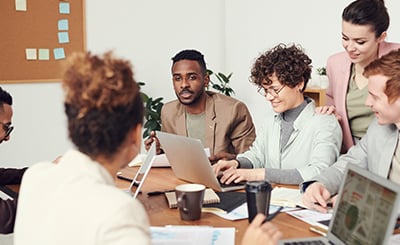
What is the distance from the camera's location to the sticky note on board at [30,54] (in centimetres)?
391

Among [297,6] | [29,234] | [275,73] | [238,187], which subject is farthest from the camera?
[297,6]

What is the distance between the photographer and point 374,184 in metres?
1.20

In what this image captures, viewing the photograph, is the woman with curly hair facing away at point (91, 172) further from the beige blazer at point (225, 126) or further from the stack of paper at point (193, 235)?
the beige blazer at point (225, 126)

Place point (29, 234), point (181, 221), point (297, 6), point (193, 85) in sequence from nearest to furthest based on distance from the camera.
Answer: point (29, 234) < point (181, 221) < point (193, 85) < point (297, 6)

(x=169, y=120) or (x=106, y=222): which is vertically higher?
(x=106, y=222)

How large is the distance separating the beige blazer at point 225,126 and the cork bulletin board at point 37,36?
1504 mm

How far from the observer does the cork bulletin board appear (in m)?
3.84

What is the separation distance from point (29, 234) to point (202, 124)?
1840mm

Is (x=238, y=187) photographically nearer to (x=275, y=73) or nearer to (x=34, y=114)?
(x=275, y=73)

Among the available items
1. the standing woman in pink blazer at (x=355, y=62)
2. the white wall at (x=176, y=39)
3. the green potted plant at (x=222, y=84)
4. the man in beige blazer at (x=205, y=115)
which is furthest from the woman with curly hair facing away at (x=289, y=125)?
the green potted plant at (x=222, y=84)

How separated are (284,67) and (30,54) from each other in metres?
2.44

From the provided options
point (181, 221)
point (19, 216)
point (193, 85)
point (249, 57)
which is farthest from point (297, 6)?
point (19, 216)

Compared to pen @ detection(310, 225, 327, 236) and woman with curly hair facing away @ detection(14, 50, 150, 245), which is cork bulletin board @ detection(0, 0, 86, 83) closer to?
pen @ detection(310, 225, 327, 236)

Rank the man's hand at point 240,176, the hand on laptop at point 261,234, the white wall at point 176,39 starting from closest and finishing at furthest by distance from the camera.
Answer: the hand on laptop at point 261,234
the man's hand at point 240,176
the white wall at point 176,39
